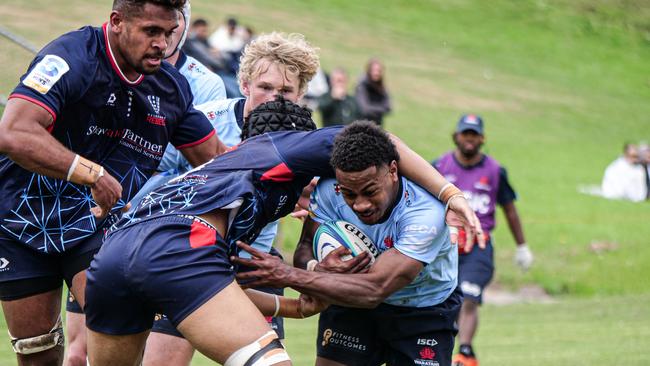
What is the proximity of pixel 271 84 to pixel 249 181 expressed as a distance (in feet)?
5.51

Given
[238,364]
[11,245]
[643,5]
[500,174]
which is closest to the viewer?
[238,364]

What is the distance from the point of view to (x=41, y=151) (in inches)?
216

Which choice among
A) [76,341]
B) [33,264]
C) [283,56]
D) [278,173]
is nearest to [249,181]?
[278,173]

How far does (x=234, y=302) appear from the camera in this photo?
5035mm

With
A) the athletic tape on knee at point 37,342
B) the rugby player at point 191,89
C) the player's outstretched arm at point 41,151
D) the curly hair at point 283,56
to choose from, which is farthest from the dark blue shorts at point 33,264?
the curly hair at point 283,56

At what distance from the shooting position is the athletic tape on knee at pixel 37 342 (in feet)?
20.7

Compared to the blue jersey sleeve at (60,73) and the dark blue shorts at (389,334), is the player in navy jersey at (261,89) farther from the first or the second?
the blue jersey sleeve at (60,73)

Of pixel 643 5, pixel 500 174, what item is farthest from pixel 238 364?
pixel 643 5

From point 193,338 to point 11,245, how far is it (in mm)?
1628

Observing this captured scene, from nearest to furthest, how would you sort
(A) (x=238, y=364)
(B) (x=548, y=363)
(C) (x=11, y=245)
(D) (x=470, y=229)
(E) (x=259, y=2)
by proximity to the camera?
1. (A) (x=238, y=364)
2. (D) (x=470, y=229)
3. (C) (x=11, y=245)
4. (B) (x=548, y=363)
5. (E) (x=259, y=2)

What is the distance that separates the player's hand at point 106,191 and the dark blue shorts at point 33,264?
1.69 feet

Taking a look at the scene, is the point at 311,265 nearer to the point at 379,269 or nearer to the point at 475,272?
the point at 379,269

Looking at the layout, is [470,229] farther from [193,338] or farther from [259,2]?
[259,2]

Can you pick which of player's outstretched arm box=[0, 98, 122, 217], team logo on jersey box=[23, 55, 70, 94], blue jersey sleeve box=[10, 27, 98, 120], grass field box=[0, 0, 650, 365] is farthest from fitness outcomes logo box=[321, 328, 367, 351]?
grass field box=[0, 0, 650, 365]
